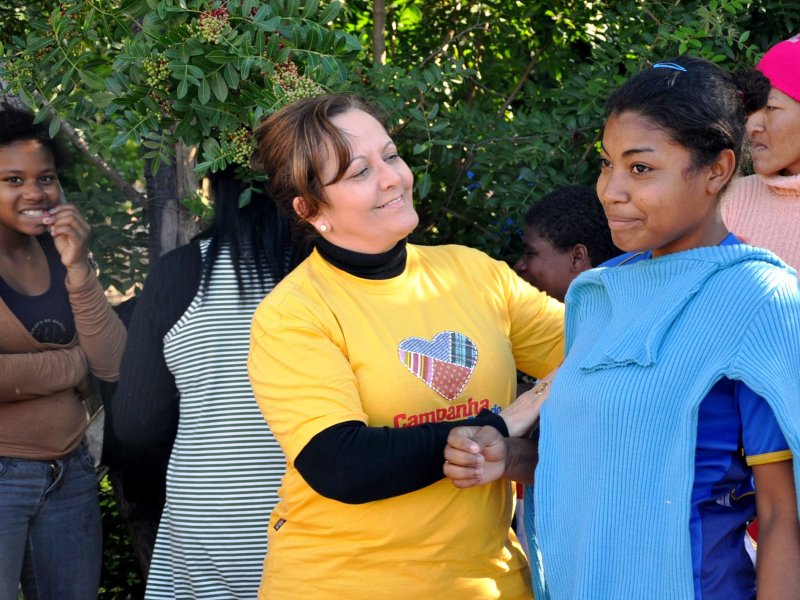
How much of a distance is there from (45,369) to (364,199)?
1560mm

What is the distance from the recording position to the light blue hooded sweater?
1.84 m

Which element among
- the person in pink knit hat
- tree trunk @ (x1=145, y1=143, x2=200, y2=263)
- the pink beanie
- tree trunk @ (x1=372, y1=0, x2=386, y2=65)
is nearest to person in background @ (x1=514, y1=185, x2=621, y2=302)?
the person in pink knit hat

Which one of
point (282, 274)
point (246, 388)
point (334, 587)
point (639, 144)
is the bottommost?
point (334, 587)

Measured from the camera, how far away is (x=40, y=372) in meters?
3.41

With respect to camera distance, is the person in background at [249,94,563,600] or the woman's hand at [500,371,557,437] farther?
the woman's hand at [500,371,557,437]

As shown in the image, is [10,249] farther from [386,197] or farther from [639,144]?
[639,144]

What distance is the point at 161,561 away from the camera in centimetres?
296

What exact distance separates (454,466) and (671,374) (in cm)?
52

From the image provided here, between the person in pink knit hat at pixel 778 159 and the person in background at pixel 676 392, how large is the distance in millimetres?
654

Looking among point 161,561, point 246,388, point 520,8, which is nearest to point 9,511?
point 161,561

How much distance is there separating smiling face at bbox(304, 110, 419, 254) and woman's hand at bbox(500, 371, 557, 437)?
46 cm

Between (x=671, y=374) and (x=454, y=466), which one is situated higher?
(x=671, y=374)

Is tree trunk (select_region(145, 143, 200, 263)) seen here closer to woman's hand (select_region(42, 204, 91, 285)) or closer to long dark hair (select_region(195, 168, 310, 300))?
woman's hand (select_region(42, 204, 91, 285))

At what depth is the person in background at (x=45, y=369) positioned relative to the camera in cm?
338
